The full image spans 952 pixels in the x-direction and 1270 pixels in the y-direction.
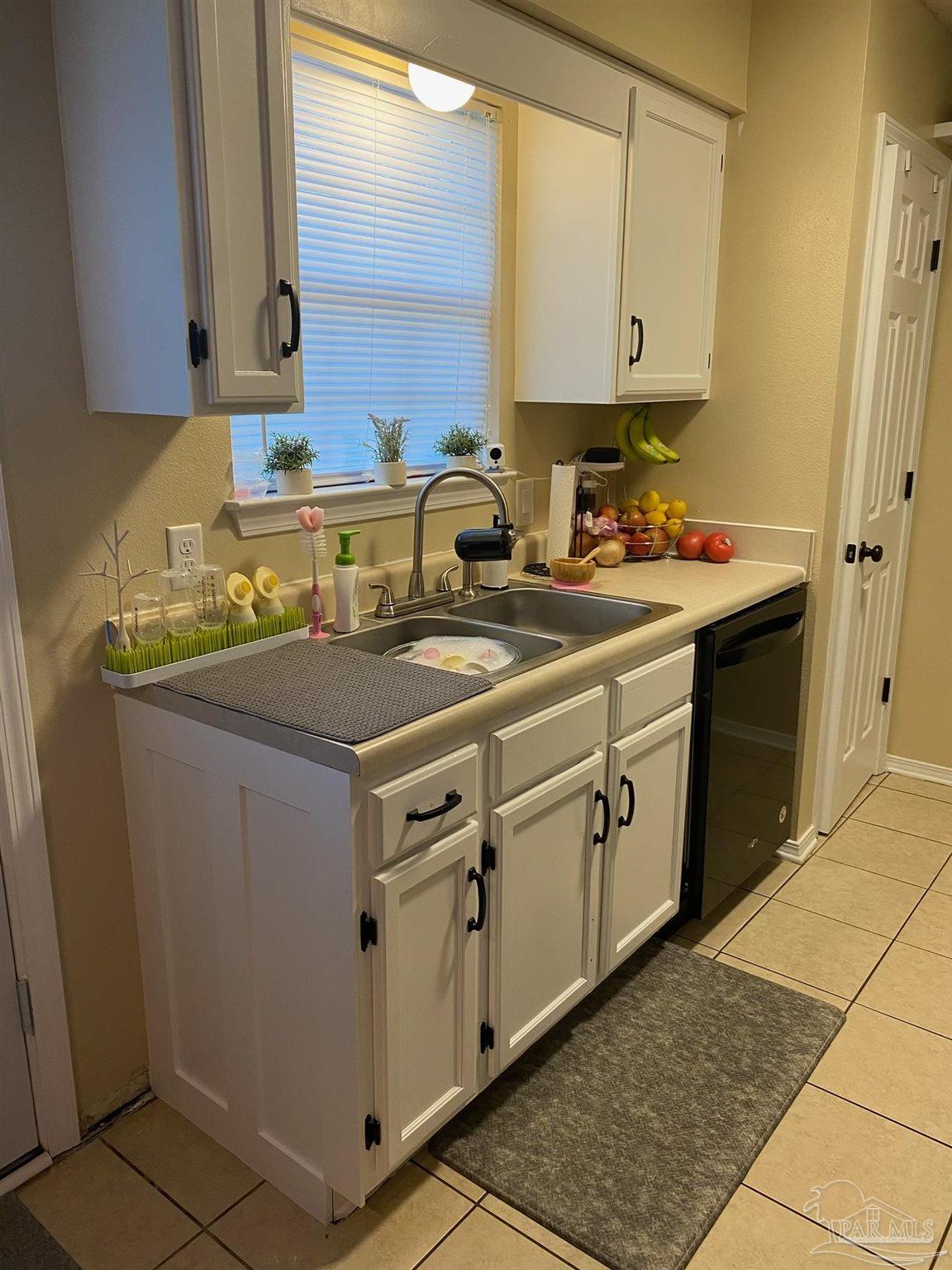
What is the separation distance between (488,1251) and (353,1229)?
24cm

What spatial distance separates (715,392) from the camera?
308 centimetres

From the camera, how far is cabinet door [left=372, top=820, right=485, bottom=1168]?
163 centimetres

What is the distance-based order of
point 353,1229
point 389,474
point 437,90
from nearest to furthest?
point 353,1229, point 437,90, point 389,474

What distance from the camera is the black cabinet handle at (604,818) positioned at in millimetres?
2154

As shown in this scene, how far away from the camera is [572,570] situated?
267cm

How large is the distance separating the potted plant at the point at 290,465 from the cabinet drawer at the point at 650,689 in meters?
0.83

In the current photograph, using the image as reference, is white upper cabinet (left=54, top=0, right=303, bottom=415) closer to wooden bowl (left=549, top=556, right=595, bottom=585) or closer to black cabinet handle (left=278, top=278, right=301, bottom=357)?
black cabinet handle (left=278, top=278, right=301, bottom=357)

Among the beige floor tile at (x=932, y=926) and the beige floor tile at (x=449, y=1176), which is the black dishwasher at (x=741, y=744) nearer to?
the beige floor tile at (x=932, y=926)

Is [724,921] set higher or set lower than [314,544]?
lower

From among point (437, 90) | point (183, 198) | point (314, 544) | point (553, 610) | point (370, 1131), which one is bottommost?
point (370, 1131)

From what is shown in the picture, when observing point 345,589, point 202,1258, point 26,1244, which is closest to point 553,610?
point 345,589

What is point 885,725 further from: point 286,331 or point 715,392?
point 286,331

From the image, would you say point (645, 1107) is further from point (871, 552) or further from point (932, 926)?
point (871, 552)

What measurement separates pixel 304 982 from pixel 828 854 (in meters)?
2.09
